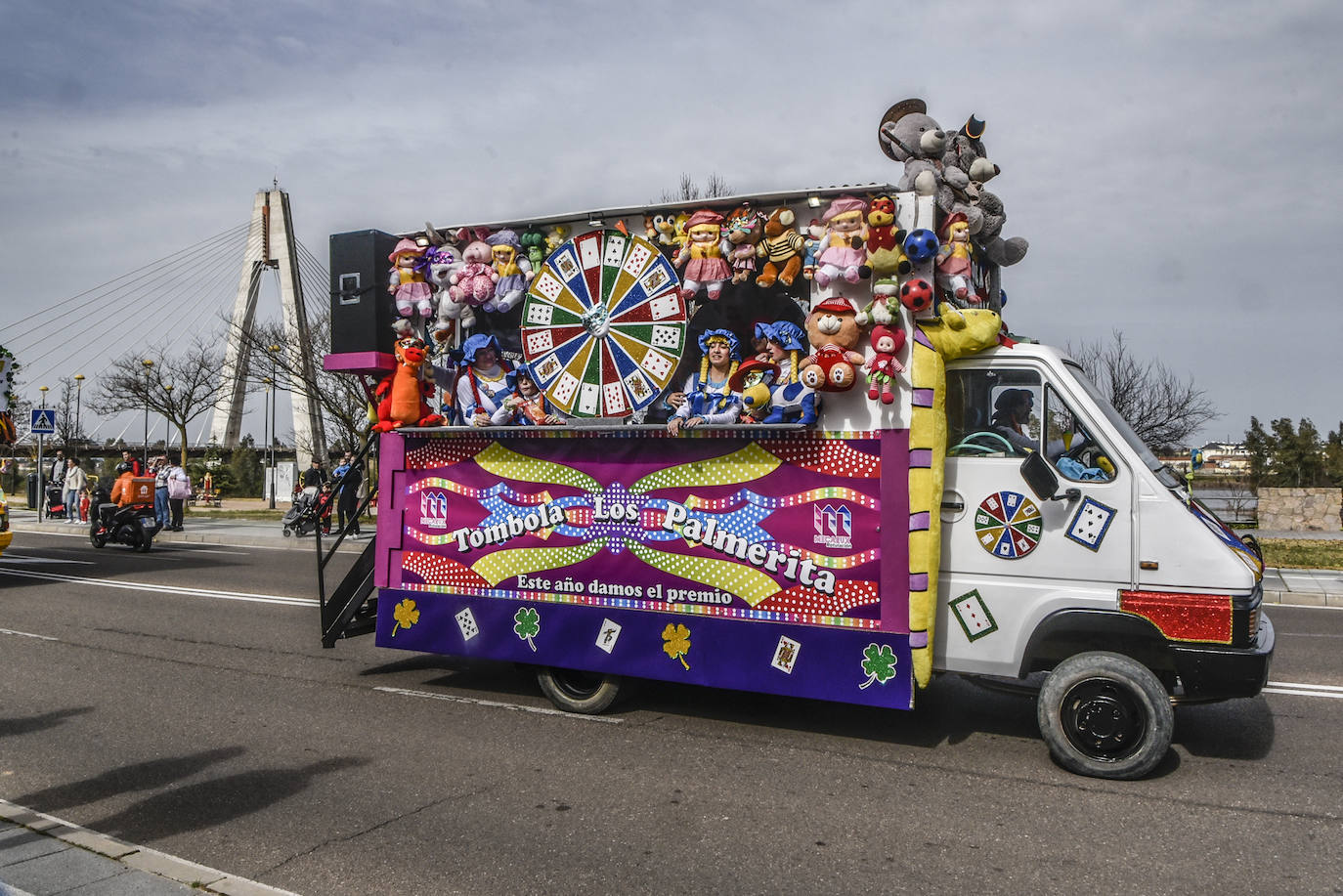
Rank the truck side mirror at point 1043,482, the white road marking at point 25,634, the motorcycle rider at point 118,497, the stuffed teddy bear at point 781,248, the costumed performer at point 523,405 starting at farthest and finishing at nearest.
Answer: the motorcycle rider at point 118,497 < the white road marking at point 25,634 < the costumed performer at point 523,405 < the stuffed teddy bear at point 781,248 < the truck side mirror at point 1043,482

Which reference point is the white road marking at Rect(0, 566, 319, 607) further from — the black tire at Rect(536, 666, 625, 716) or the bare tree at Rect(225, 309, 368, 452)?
the bare tree at Rect(225, 309, 368, 452)

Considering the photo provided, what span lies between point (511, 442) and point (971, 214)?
333cm

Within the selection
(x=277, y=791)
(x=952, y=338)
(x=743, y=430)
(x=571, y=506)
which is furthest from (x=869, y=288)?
(x=277, y=791)

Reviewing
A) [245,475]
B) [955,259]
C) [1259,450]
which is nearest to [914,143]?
[955,259]

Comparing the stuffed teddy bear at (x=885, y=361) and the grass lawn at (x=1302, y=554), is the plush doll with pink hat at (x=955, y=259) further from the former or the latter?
the grass lawn at (x=1302, y=554)

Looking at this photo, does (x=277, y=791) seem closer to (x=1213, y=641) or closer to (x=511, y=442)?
(x=511, y=442)

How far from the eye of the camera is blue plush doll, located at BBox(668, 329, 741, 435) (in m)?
6.21

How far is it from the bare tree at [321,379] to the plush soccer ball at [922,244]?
23574 mm

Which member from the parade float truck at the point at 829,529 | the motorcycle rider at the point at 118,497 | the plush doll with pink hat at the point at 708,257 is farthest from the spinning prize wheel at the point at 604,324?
the motorcycle rider at the point at 118,497

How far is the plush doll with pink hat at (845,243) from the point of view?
588cm

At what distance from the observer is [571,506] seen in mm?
6859

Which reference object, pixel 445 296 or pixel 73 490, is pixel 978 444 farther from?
pixel 73 490

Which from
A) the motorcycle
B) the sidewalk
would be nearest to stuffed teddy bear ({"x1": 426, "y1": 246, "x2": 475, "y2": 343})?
the sidewalk

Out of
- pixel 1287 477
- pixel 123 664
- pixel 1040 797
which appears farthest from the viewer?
pixel 1287 477
